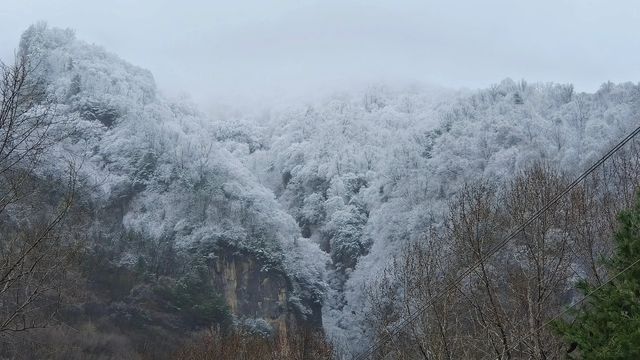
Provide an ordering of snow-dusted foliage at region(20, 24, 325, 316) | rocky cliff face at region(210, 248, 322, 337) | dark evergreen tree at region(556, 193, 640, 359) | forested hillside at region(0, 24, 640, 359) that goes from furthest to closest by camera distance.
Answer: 1. rocky cliff face at region(210, 248, 322, 337)
2. snow-dusted foliage at region(20, 24, 325, 316)
3. forested hillside at region(0, 24, 640, 359)
4. dark evergreen tree at region(556, 193, 640, 359)

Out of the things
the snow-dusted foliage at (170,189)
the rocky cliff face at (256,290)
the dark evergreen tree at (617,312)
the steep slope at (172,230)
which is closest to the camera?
the dark evergreen tree at (617,312)

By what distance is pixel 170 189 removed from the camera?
85.1 meters

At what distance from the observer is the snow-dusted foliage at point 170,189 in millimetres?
80938

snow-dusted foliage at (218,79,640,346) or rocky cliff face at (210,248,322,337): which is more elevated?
snow-dusted foliage at (218,79,640,346)

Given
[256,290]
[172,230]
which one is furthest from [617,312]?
[256,290]

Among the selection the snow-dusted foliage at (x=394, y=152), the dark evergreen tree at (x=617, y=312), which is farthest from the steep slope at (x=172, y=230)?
the dark evergreen tree at (x=617, y=312)

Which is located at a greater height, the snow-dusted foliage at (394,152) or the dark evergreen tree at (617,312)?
the snow-dusted foliage at (394,152)

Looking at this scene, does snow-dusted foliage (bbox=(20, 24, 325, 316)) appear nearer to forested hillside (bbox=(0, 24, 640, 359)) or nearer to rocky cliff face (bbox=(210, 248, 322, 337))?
forested hillside (bbox=(0, 24, 640, 359))

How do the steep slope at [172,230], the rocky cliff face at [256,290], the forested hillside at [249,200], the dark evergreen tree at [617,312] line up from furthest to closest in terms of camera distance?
the rocky cliff face at [256,290]
the steep slope at [172,230]
the forested hillside at [249,200]
the dark evergreen tree at [617,312]

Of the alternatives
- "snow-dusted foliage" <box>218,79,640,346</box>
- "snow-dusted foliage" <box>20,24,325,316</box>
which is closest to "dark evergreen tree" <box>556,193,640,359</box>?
"snow-dusted foliage" <box>218,79,640,346</box>

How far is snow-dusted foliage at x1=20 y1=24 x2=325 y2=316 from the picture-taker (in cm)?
8094

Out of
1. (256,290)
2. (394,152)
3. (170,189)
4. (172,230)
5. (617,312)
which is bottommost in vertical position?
(256,290)

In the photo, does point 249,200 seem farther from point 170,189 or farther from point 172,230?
point 172,230

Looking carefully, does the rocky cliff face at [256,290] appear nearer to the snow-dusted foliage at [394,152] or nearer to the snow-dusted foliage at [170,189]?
the snow-dusted foliage at [170,189]
